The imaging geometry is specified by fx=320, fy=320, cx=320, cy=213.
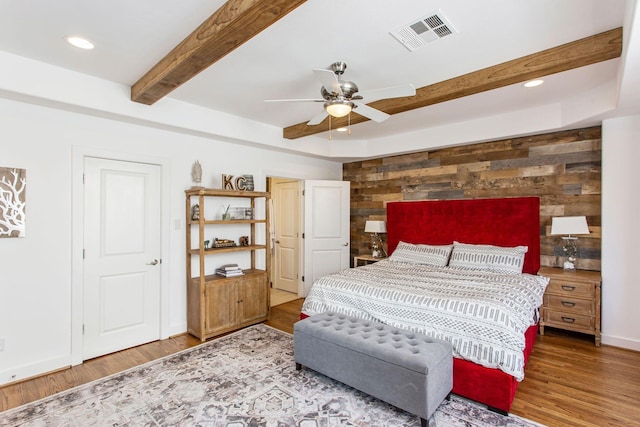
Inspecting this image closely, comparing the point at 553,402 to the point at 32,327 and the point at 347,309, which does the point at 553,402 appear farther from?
the point at 32,327

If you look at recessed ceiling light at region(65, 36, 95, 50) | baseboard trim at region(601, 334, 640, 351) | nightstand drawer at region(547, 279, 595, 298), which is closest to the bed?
nightstand drawer at region(547, 279, 595, 298)

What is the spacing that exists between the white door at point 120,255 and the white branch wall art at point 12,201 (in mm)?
473

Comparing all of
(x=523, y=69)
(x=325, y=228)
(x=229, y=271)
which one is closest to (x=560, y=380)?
(x=523, y=69)

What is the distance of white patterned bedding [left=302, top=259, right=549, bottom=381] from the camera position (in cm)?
235

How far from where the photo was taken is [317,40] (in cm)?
234

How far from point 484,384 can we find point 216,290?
288 centimetres

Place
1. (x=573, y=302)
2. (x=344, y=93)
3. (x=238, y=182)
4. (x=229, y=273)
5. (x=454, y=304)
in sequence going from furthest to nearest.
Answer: (x=238, y=182), (x=229, y=273), (x=573, y=302), (x=344, y=93), (x=454, y=304)

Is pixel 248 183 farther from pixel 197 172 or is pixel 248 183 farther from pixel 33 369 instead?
pixel 33 369

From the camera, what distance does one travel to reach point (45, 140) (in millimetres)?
2969

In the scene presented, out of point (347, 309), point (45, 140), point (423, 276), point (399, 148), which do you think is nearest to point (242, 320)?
point (347, 309)

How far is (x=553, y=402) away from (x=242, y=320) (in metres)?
3.22

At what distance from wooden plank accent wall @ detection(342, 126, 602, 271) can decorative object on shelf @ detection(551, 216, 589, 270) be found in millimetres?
68

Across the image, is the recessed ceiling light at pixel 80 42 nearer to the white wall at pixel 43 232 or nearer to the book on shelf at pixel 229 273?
the white wall at pixel 43 232

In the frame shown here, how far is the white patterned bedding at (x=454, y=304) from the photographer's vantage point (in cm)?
235
